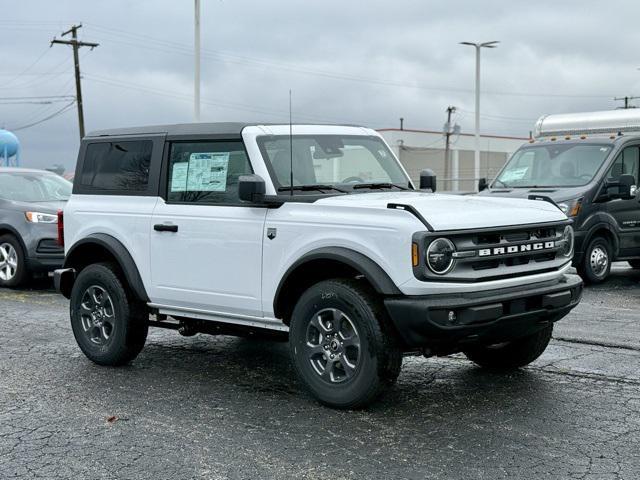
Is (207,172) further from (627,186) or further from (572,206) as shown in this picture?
(627,186)

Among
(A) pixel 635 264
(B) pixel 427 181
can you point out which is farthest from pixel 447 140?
(B) pixel 427 181

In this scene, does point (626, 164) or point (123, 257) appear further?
point (626, 164)

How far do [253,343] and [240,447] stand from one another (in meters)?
3.14

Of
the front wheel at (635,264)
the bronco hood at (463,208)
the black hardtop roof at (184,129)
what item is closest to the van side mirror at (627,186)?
the front wheel at (635,264)

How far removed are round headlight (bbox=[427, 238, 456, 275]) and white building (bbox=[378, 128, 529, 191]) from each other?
51.5 m

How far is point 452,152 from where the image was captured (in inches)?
2480

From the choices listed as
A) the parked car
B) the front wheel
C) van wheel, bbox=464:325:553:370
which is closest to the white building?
the front wheel

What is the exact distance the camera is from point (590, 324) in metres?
9.17

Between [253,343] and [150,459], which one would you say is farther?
[253,343]

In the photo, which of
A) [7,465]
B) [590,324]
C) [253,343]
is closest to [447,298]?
[7,465]

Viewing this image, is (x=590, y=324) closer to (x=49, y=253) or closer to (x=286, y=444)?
(x=286, y=444)

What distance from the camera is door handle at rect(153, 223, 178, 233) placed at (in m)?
6.64

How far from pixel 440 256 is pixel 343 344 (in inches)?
34.0

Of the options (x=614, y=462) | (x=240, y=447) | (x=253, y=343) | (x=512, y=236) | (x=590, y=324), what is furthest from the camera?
(x=590, y=324)
